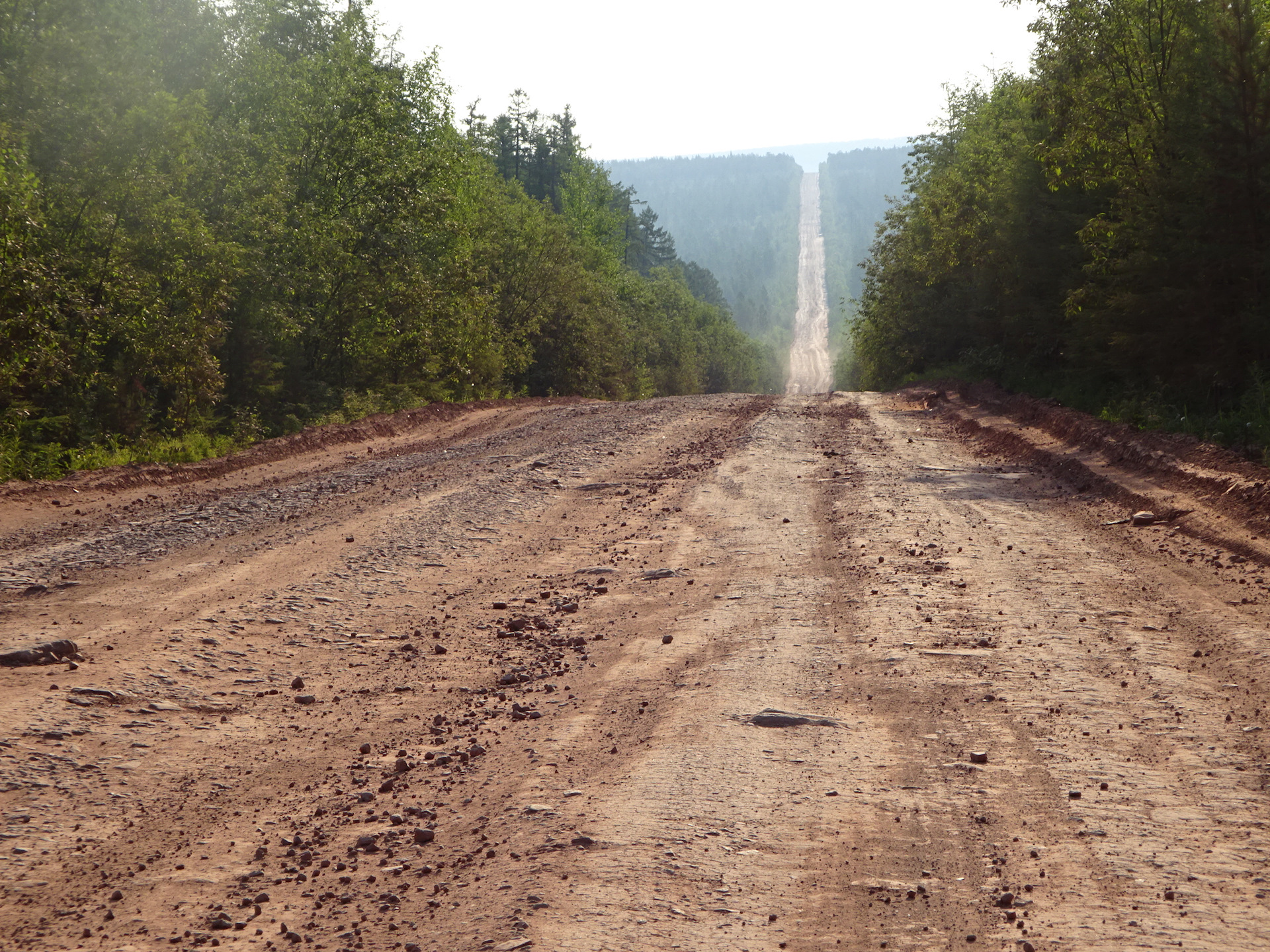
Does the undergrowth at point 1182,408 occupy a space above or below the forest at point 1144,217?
below

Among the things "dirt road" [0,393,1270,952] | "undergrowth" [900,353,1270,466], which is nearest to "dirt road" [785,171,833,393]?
"undergrowth" [900,353,1270,466]

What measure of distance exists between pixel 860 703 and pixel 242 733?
3669mm

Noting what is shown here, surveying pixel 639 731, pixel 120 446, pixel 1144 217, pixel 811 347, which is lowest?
pixel 811 347

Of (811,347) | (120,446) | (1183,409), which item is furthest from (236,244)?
(811,347)

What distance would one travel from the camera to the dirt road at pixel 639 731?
370 cm

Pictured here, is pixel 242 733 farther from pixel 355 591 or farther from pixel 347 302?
pixel 347 302

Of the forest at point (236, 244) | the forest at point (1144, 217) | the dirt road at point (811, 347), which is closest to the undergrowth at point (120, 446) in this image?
the forest at point (236, 244)

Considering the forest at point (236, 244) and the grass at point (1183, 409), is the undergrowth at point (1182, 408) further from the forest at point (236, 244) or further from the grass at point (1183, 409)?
the forest at point (236, 244)

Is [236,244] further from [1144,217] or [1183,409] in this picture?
[1183,409]

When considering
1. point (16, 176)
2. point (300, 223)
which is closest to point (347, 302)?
point (300, 223)

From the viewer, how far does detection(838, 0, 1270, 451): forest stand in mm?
15828

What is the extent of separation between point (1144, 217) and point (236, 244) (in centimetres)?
1740

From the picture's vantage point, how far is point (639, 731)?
5.49 m

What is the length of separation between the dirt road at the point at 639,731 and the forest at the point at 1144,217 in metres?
6.67
